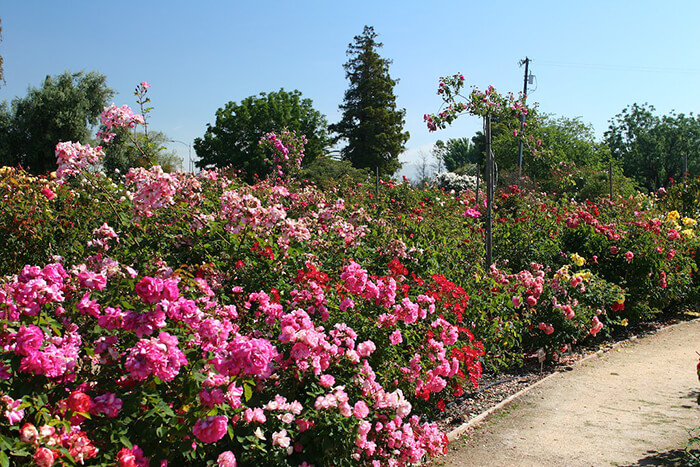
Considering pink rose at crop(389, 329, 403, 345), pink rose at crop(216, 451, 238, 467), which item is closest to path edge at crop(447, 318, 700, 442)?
pink rose at crop(389, 329, 403, 345)

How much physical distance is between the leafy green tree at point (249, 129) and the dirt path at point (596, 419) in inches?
1452

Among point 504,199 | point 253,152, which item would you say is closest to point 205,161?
point 253,152

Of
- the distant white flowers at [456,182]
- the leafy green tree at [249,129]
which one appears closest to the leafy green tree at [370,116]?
the leafy green tree at [249,129]

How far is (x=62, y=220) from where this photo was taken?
444cm

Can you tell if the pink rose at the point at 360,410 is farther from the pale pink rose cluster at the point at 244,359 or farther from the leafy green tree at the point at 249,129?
the leafy green tree at the point at 249,129

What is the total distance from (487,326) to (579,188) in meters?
17.8

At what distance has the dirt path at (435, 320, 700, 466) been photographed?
3.61 m

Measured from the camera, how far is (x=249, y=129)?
42.8 m

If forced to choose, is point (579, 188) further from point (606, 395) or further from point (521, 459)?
point (521, 459)

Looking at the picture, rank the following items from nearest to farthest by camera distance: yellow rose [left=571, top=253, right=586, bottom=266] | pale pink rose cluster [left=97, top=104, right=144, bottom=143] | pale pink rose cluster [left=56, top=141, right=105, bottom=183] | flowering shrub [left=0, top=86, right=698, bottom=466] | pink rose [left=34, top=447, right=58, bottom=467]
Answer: pink rose [left=34, top=447, right=58, bottom=467] → flowering shrub [left=0, top=86, right=698, bottom=466] → pale pink rose cluster [left=56, top=141, right=105, bottom=183] → pale pink rose cluster [left=97, top=104, right=144, bottom=143] → yellow rose [left=571, top=253, right=586, bottom=266]

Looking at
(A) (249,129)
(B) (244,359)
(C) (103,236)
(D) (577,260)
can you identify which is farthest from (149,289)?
(A) (249,129)

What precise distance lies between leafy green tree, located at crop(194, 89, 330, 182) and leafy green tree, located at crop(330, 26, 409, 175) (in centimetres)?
278

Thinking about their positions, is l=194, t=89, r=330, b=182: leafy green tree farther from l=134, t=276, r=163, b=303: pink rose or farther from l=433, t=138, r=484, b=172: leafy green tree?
l=134, t=276, r=163, b=303: pink rose

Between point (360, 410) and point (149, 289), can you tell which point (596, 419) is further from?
point (149, 289)
